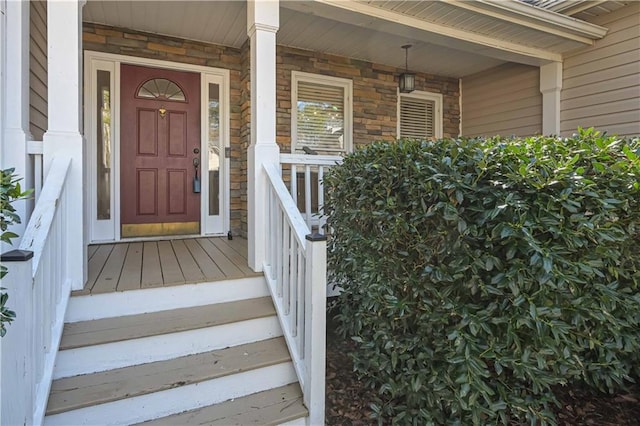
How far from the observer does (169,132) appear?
4.27m

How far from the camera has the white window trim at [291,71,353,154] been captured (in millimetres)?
4734

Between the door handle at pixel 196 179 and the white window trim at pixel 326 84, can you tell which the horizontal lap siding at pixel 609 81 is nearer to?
the white window trim at pixel 326 84

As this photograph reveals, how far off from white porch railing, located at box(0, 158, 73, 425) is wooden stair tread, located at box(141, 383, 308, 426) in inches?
20.6

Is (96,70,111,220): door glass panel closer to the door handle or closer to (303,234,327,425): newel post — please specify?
the door handle

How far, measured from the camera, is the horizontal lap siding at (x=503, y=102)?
16.0 ft

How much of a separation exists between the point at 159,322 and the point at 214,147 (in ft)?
8.92

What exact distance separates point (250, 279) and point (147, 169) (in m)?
2.33

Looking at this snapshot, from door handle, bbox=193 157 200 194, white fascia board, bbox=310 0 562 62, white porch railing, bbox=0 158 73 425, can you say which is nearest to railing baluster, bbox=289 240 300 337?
white porch railing, bbox=0 158 73 425

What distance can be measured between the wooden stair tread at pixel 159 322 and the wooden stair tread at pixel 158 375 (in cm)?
16

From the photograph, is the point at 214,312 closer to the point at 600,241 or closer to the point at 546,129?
the point at 600,241

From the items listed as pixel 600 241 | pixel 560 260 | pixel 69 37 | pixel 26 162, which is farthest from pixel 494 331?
pixel 69 37

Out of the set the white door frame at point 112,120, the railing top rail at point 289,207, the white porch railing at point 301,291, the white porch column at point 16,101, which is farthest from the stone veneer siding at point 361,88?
the white porch column at point 16,101

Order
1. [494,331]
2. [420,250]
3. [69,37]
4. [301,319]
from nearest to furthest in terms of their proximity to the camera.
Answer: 1. [494,331]
2. [420,250]
3. [301,319]
4. [69,37]

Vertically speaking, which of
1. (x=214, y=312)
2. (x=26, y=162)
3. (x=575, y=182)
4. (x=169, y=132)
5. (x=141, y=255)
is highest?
(x=169, y=132)
